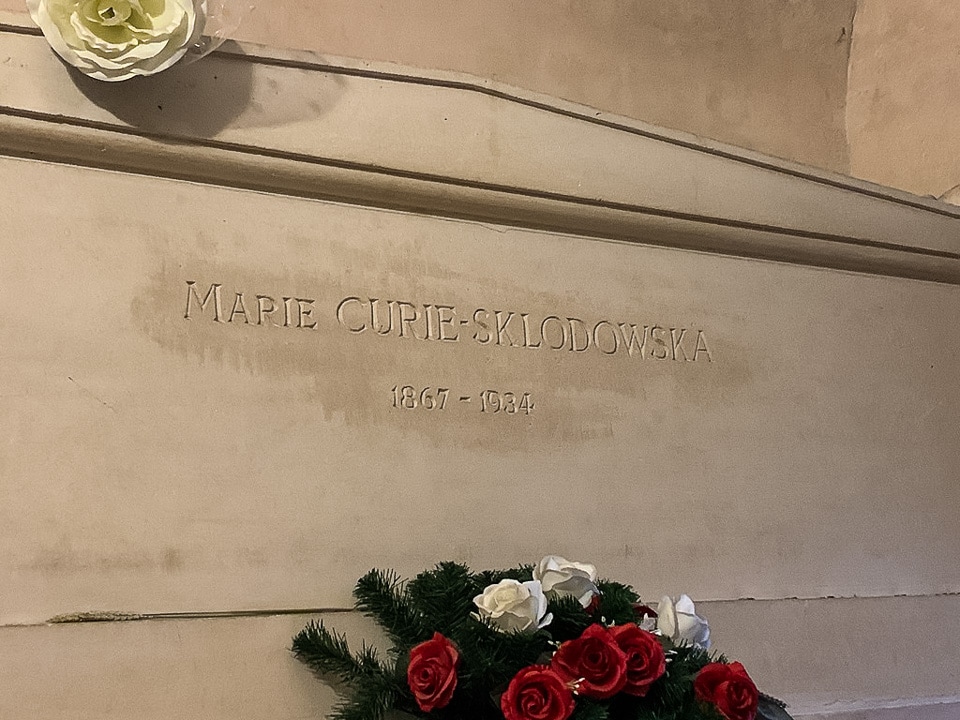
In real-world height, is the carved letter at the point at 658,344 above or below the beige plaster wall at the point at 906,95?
below

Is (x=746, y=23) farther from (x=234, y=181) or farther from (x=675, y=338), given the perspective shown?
(x=234, y=181)

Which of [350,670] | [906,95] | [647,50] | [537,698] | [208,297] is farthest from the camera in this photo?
[906,95]

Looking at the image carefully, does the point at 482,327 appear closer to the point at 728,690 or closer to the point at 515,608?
the point at 515,608

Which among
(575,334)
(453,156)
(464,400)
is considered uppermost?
(453,156)

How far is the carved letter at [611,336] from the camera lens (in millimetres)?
1432

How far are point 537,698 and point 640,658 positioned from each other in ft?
0.41

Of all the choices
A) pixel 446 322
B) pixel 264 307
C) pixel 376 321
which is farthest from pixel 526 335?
pixel 264 307

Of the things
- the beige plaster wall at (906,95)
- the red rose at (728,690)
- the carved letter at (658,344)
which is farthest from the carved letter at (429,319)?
the beige plaster wall at (906,95)

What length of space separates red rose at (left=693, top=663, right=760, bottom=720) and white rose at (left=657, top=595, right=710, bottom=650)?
2.8 inches

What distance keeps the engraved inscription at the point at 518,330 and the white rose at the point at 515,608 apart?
1.32 ft

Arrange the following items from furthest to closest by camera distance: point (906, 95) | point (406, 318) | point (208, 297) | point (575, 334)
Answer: point (906, 95) < point (575, 334) < point (406, 318) < point (208, 297)

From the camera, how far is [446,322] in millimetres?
1345

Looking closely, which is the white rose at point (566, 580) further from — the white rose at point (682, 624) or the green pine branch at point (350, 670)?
the green pine branch at point (350, 670)

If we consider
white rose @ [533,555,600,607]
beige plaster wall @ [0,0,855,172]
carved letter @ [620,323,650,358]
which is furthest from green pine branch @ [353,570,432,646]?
beige plaster wall @ [0,0,855,172]
